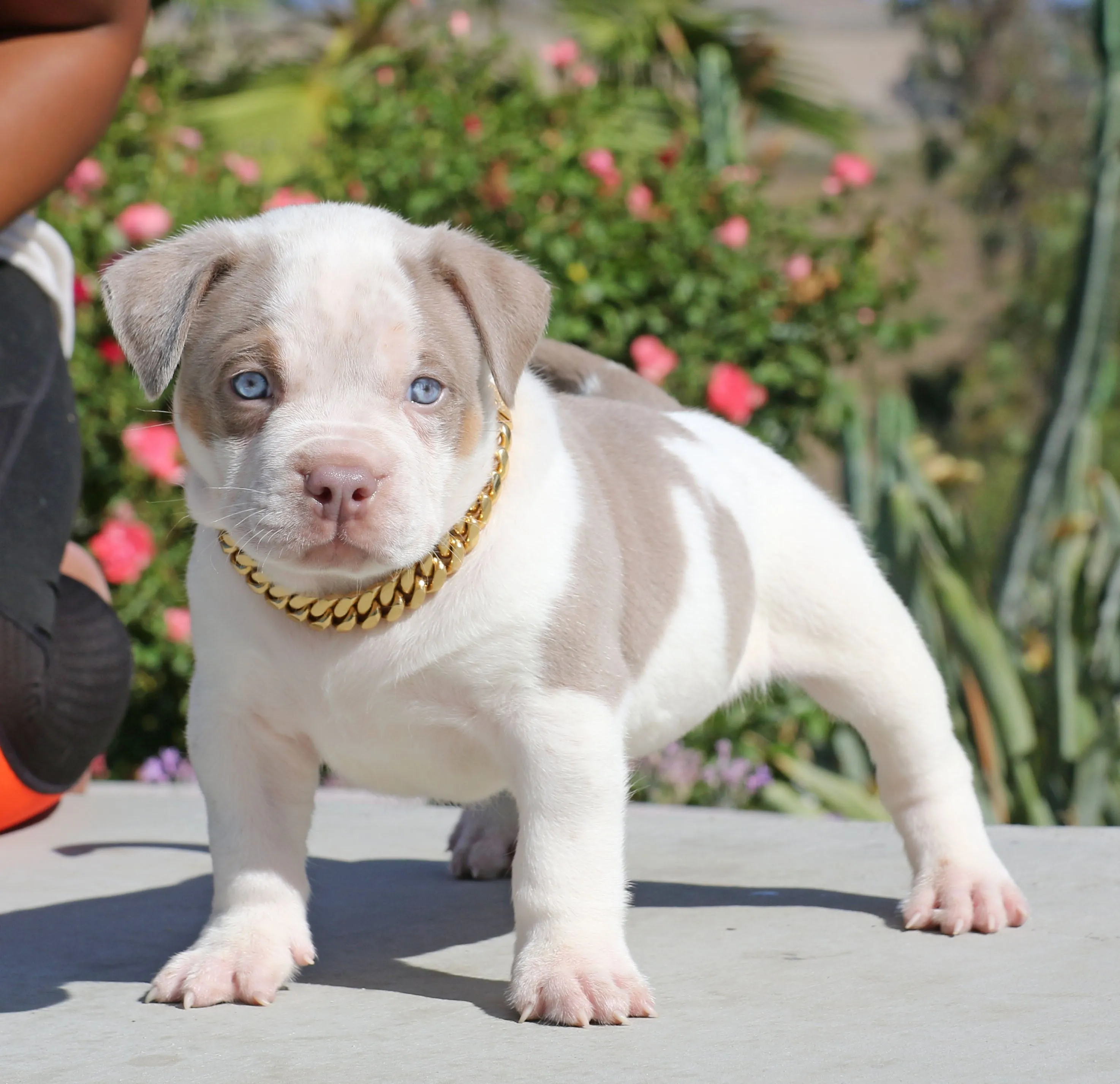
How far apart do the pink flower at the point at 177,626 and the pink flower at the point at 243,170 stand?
74.8 inches

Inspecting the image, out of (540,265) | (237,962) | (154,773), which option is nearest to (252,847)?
(237,962)

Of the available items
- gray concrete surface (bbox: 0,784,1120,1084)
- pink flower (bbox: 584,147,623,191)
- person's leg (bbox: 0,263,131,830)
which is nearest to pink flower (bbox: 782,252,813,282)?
pink flower (bbox: 584,147,623,191)

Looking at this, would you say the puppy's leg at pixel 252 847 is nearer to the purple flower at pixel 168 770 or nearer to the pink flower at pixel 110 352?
the purple flower at pixel 168 770

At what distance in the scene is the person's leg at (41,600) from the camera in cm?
358

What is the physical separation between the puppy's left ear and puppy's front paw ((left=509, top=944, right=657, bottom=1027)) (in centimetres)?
86

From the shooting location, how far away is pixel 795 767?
16.5 feet

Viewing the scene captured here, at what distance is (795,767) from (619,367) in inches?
75.8

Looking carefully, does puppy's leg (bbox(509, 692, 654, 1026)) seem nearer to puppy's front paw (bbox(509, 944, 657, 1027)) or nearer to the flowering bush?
puppy's front paw (bbox(509, 944, 657, 1027))

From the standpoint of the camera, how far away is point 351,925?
311cm

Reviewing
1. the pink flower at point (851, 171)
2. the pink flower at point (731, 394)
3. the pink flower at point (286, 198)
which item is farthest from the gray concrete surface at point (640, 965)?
the pink flower at point (851, 171)

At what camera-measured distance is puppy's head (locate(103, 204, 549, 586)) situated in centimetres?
225

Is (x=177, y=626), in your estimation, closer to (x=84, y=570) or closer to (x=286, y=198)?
(x=84, y=570)

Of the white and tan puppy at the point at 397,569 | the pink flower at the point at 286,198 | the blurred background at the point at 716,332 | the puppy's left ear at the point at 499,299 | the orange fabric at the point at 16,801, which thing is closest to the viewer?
the white and tan puppy at the point at 397,569

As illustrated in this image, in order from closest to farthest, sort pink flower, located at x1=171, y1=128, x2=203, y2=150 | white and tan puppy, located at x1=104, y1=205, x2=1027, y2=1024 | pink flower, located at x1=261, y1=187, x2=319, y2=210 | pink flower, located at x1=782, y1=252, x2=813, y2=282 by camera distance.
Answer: white and tan puppy, located at x1=104, y1=205, x2=1027, y2=1024
pink flower, located at x1=261, y1=187, x2=319, y2=210
pink flower, located at x1=782, y1=252, x2=813, y2=282
pink flower, located at x1=171, y1=128, x2=203, y2=150
